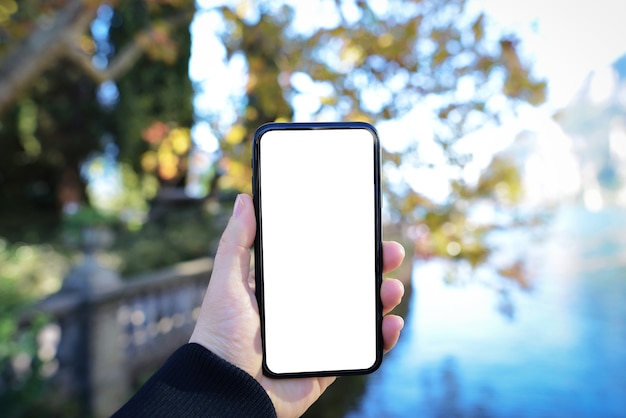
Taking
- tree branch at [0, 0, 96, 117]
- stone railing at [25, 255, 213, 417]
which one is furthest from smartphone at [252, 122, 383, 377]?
stone railing at [25, 255, 213, 417]

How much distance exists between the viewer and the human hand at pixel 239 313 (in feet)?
4.55

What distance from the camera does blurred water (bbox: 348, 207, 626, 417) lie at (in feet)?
27.2

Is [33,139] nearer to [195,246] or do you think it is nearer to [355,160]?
[195,246]

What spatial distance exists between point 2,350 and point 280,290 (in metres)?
3.76

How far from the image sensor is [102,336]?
18.0 ft

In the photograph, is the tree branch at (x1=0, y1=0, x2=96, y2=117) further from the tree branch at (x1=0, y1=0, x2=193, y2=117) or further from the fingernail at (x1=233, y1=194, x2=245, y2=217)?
the fingernail at (x1=233, y1=194, x2=245, y2=217)

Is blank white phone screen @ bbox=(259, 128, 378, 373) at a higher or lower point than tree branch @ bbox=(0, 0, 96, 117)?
lower

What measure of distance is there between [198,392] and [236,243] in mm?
368

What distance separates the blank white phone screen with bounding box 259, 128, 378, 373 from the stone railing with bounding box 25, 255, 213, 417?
4162mm

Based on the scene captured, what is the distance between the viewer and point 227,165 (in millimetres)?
4023

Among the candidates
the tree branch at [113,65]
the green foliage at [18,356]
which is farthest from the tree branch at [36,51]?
the green foliage at [18,356]

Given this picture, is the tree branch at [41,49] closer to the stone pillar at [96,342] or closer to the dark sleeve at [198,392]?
the stone pillar at [96,342]

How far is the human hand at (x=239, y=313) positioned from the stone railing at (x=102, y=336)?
161 inches

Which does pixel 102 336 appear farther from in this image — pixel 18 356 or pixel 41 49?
pixel 41 49
